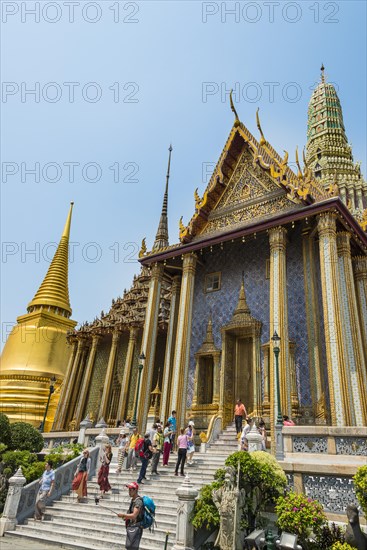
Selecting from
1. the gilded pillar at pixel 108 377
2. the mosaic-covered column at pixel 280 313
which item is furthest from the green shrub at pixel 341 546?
the gilded pillar at pixel 108 377

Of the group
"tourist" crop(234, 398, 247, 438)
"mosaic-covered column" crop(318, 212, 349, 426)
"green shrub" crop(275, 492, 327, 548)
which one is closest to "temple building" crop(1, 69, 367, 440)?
"mosaic-covered column" crop(318, 212, 349, 426)

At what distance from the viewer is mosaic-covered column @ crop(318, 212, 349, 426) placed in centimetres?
1029

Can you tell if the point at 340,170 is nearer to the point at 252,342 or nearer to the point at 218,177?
the point at 218,177

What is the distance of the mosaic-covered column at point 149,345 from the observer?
14327mm

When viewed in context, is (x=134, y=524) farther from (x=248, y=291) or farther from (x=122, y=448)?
→ (x=248, y=291)

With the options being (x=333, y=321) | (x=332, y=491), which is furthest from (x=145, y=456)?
(x=333, y=321)

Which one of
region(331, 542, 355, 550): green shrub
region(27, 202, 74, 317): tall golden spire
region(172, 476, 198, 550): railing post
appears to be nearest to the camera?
region(331, 542, 355, 550): green shrub

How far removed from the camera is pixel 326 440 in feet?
27.1

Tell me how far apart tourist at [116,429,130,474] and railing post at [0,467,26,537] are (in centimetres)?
276

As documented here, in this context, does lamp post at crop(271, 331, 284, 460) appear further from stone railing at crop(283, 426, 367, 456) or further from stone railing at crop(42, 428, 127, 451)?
stone railing at crop(42, 428, 127, 451)

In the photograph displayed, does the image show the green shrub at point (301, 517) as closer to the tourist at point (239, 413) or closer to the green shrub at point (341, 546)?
the green shrub at point (341, 546)

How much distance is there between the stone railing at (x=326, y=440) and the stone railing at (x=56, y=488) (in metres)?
5.28

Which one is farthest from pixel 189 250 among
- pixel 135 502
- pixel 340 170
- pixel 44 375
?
pixel 340 170

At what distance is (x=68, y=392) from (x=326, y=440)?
1891cm
